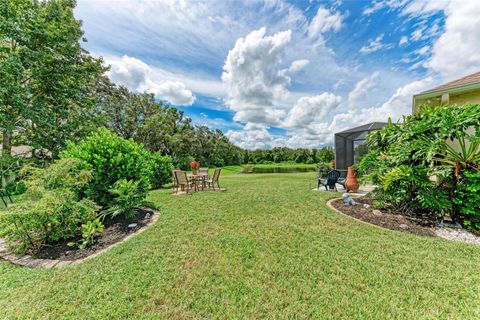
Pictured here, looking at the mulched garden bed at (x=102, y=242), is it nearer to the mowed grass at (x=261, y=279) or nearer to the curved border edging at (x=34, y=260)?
the curved border edging at (x=34, y=260)

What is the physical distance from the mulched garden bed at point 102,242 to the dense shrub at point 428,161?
6.36 metres

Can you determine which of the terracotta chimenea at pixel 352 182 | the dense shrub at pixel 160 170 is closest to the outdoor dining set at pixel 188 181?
the dense shrub at pixel 160 170

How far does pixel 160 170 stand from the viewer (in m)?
9.69

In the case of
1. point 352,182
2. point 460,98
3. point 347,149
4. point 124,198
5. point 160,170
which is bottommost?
point 352,182

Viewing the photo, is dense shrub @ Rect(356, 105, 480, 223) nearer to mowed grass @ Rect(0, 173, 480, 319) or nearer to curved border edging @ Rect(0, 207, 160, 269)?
mowed grass @ Rect(0, 173, 480, 319)

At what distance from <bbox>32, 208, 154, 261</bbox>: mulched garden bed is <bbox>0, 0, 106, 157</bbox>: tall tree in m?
7.84

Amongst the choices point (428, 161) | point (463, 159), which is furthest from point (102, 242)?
point (463, 159)

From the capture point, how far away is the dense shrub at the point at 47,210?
9.78ft

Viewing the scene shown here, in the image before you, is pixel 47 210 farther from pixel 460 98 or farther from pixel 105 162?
pixel 460 98

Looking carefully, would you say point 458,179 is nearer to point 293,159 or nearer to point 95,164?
point 95,164

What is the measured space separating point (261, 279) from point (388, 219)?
3.96 meters

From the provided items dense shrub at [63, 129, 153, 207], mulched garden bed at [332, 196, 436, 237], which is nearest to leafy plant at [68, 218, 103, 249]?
dense shrub at [63, 129, 153, 207]

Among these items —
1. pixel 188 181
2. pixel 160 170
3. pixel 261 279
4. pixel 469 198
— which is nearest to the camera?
pixel 261 279

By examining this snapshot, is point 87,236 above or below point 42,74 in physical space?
below
